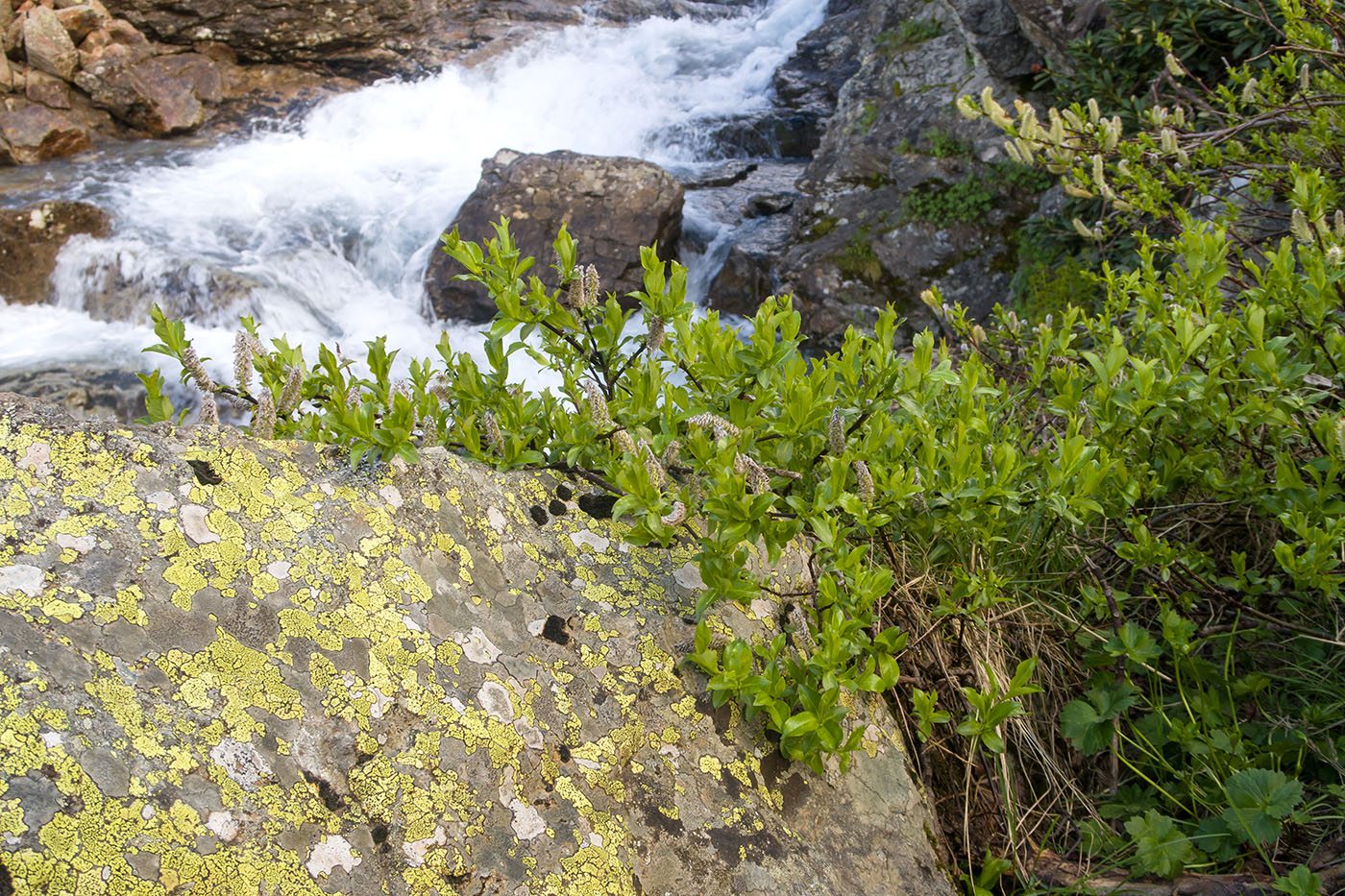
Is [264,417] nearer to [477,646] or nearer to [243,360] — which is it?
[243,360]

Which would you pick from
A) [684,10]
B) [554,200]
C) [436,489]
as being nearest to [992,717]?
[436,489]

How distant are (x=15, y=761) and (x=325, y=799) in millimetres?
491

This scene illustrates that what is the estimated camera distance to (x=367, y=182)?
13867mm

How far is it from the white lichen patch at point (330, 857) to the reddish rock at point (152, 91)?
17094 millimetres

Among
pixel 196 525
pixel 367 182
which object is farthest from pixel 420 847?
pixel 367 182

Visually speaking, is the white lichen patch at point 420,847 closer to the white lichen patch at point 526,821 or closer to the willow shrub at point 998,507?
the white lichen patch at point 526,821

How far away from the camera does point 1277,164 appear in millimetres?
4258

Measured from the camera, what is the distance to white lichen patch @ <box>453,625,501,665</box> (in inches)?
77.5

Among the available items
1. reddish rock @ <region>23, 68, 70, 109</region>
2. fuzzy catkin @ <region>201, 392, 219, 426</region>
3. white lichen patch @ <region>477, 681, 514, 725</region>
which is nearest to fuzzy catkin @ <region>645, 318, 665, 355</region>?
white lichen patch @ <region>477, 681, 514, 725</region>

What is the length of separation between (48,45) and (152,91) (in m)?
1.58

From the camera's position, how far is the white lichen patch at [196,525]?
6.11 ft

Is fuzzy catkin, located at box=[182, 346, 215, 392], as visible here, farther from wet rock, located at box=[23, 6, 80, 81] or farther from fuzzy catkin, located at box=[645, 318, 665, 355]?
wet rock, located at box=[23, 6, 80, 81]

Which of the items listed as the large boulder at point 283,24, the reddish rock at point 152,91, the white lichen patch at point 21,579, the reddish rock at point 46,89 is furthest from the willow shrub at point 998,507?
the large boulder at point 283,24

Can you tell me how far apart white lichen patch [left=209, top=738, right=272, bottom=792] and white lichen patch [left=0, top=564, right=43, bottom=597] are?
18.1 inches
